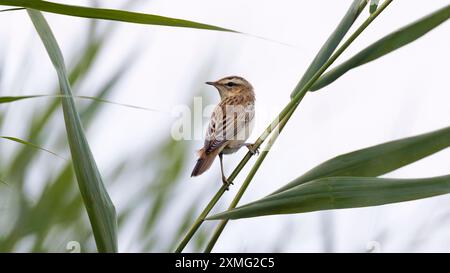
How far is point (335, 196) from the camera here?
149 centimetres

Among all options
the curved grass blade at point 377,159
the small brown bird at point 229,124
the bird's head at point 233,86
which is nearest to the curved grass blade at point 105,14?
the curved grass blade at point 377,159

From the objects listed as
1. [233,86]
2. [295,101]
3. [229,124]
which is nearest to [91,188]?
[295,101]

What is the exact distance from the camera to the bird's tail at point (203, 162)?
2.48 m

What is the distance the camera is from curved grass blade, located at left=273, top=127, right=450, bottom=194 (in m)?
1.62

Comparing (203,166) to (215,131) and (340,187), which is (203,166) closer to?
(215,131)

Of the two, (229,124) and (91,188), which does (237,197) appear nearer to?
(91,188)

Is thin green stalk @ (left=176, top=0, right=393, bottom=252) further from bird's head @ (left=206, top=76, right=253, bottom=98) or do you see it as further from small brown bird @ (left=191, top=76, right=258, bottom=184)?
bird's head @ (left=206, top=76, right=253, bottom=98)

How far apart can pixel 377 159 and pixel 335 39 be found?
1.13 feet

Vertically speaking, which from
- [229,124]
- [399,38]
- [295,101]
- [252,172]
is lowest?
[252,172]

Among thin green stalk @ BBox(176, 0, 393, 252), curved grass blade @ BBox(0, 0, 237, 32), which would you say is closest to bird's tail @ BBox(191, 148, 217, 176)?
thin green stalk @ BBox(176, 0, 393, 252)

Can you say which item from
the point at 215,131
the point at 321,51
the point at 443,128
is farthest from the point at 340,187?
the point at 215,131

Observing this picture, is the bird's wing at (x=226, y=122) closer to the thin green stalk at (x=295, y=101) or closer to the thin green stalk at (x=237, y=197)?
the thin green stalk at (x=295, y=101)
